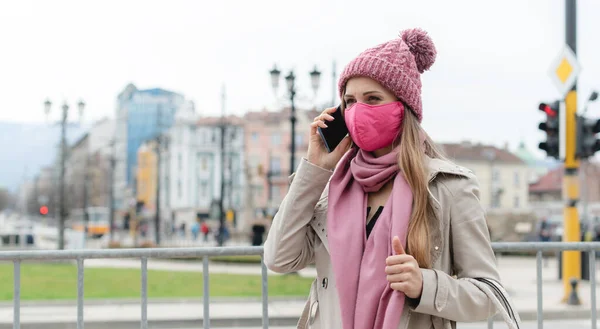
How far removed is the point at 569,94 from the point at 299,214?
1110 centimetres

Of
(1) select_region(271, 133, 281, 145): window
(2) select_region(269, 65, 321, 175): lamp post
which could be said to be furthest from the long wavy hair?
(1) select_region(271, 133, 281, 145): window

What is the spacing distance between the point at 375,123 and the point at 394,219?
316 mm

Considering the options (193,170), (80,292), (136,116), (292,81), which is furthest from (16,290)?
(136,116)

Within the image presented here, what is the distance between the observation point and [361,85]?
2.32 m

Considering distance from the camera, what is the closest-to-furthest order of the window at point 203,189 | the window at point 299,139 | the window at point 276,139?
the window at point 299,139 → the window at point 276,139 → the window at point 203,189

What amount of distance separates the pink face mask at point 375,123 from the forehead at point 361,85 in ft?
0.17

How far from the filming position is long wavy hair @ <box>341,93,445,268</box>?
84.6 inches

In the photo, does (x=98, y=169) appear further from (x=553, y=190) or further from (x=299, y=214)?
(x=299, y=214)

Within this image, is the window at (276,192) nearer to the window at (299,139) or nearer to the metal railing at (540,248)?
the window at (299,139)

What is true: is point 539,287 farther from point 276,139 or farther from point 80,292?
point 276,139

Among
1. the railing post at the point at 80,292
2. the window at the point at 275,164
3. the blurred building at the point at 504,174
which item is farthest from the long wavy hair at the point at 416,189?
the blurred building at the point at 504,174

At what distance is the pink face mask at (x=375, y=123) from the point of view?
7.41ft

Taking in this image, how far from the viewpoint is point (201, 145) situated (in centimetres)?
8519

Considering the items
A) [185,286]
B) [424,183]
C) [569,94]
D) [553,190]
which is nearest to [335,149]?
[424,183]
